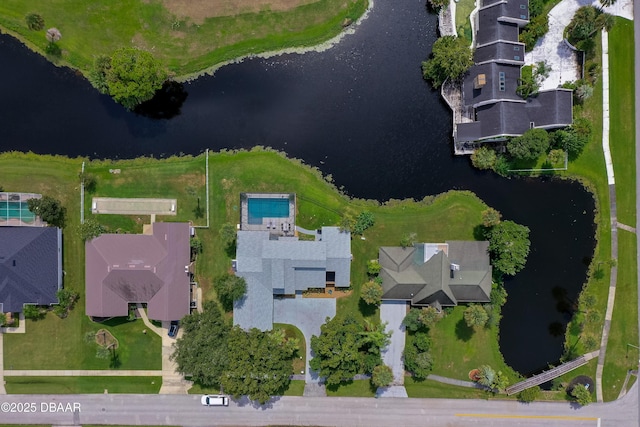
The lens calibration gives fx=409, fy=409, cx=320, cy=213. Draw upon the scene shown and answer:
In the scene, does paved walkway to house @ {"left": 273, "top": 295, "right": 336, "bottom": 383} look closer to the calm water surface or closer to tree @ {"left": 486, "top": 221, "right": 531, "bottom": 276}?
the calm water surface

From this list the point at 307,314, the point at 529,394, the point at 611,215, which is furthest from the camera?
the point at 611,215

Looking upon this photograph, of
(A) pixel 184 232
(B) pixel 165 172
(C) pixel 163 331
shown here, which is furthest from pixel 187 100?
(C) pixel 163 331

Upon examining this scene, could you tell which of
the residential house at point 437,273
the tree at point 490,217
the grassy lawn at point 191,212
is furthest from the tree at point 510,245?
the grassy lawn at point 191,212

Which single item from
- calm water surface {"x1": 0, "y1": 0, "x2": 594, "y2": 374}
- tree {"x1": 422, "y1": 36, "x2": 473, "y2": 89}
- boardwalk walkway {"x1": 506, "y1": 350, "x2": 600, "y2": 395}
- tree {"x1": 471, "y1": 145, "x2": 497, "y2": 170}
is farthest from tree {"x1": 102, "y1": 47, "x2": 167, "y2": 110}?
boardwalk walkway {"x1": 506, "y1": 350, "x2": 600, "y2": 395}

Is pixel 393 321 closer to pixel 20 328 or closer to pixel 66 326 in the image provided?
pixel 66 326

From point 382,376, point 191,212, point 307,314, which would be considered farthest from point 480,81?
Answer: point 191,212

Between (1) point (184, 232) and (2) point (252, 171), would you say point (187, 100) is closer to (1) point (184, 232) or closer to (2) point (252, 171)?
(2) point (252, 171)

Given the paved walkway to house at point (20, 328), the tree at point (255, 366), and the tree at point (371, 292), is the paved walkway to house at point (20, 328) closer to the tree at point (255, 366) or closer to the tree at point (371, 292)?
the tree at point (255, 366)
